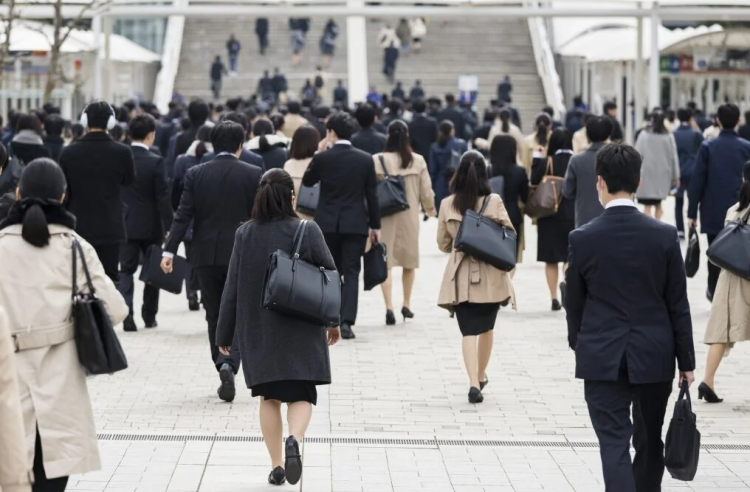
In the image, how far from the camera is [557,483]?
720cm

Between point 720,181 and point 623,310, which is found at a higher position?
point 720,181

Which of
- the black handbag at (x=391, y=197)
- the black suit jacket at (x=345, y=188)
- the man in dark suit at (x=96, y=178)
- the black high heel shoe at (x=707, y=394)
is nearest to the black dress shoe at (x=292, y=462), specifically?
the black high heel shoe at (x=707, y=394)

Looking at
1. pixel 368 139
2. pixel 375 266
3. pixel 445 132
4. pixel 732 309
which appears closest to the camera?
pixel 732 309

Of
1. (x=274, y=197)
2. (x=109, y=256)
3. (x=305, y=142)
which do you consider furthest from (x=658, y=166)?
(x=274, y=197)

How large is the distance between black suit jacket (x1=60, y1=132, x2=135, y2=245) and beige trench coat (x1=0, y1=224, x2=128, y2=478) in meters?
4.99

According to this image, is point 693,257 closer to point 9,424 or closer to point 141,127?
point 141,127

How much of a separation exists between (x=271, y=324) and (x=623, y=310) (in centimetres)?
167

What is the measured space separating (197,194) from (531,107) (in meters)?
33.3

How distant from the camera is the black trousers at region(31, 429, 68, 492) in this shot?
5.52 m

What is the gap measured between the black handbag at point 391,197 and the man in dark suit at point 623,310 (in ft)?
20.6

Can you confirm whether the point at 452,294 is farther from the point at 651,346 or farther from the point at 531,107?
the point at 531,107

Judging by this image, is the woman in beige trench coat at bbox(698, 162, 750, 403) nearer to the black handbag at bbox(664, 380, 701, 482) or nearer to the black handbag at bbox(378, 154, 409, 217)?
the black handbag at bbox(664, 380, 701, 482)

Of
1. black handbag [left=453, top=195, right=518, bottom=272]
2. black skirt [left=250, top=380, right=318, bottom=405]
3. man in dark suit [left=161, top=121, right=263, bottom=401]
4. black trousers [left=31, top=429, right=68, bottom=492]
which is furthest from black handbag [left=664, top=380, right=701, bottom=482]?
man in dark suit [left=161, top=121, right=263, bottom=401]

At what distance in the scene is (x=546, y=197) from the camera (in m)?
13.0
